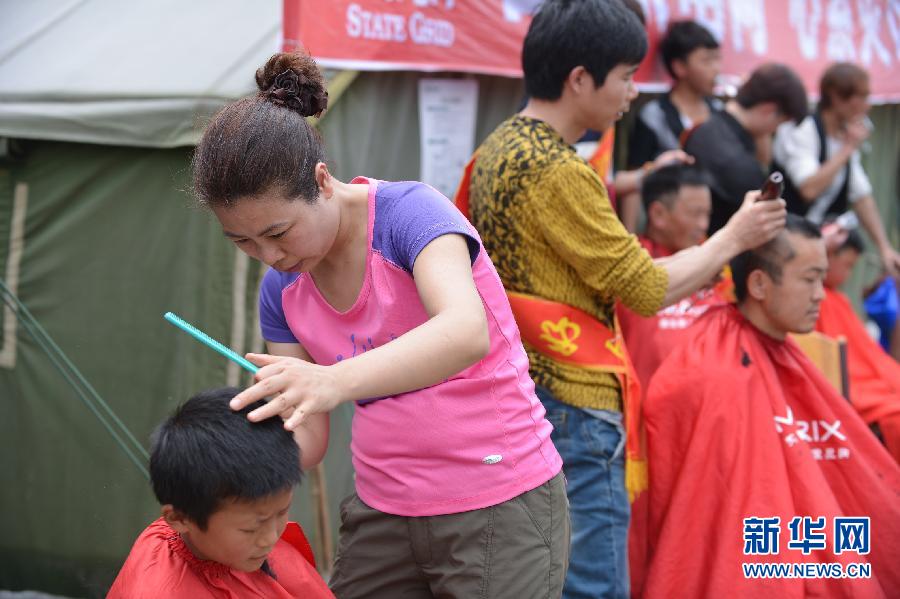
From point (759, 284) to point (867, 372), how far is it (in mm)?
1182

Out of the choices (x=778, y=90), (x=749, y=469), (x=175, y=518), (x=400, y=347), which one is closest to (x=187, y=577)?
(x=175, y=518)

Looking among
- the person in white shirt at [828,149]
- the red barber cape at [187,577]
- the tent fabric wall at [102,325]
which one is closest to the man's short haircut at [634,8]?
the tent fabric wall at [102,325]

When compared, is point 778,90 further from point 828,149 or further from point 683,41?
point 828,149

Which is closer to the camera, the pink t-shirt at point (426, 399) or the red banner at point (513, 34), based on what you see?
the pink t-shirt at point (426, 399)

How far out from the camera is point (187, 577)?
2.02 m

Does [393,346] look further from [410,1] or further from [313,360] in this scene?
[410,1]

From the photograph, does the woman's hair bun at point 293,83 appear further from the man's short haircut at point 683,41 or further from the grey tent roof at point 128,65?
the man's short haircut at point 683,41

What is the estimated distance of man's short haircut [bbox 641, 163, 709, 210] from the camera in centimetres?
413

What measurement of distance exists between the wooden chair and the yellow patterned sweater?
1.48m

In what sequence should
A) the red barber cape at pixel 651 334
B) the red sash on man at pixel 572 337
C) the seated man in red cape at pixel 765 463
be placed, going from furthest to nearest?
the red barber cape at pixel 651 334, the seated man in red cape at pixel 765 463, the red sash on man at pixel 572 337

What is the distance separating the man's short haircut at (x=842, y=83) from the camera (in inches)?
214

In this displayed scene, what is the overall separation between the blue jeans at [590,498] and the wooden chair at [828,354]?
1514 mm

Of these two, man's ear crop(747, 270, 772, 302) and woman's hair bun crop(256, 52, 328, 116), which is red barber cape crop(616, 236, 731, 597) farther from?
woman's hair bun crop(256, 52, 328, 116)

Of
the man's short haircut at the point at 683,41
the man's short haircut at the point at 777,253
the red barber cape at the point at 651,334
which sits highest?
the man's short haircut at the point at 683,41
